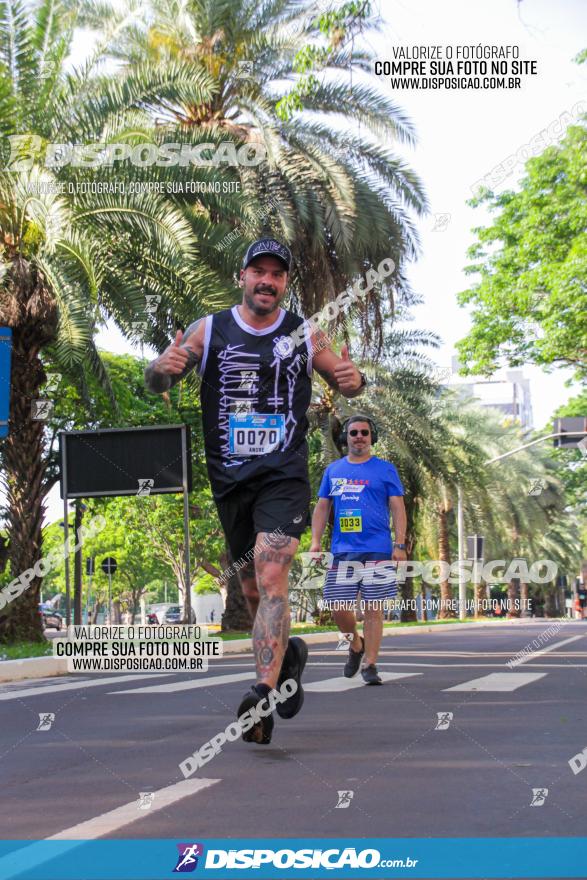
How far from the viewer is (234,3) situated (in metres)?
21.9

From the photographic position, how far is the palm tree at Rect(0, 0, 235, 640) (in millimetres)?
16375

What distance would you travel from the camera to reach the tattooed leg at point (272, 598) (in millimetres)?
5168

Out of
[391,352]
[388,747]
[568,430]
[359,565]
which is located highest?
[391,352]

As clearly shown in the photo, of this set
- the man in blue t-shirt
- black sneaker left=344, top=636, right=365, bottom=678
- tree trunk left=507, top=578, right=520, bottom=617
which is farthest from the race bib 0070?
tree trunk left=507, top=578, right=520, bottom=617

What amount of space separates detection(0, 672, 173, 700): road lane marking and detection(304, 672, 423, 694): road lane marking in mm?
1869

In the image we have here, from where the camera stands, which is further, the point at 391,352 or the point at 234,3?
the point at 391,352

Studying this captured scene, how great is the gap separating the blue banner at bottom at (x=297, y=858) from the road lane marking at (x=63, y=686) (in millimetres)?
5697

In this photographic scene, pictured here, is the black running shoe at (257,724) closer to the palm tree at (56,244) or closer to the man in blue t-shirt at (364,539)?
the man in blue t-shirt at (364,539)

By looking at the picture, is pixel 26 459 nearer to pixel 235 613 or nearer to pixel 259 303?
pixel 235 613

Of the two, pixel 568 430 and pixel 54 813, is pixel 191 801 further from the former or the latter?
pixel 568 430

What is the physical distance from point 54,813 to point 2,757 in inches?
59.1


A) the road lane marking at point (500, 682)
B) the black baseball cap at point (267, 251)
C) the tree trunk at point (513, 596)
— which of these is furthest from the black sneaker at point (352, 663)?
the tree trunk at point (513, 596)

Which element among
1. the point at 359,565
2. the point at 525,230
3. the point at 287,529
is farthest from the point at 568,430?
the point at 287,529

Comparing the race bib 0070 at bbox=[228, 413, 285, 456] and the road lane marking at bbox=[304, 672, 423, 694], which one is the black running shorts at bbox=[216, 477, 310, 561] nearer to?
the race bib 0070 at bbox=[228, 413, 285, 456]
